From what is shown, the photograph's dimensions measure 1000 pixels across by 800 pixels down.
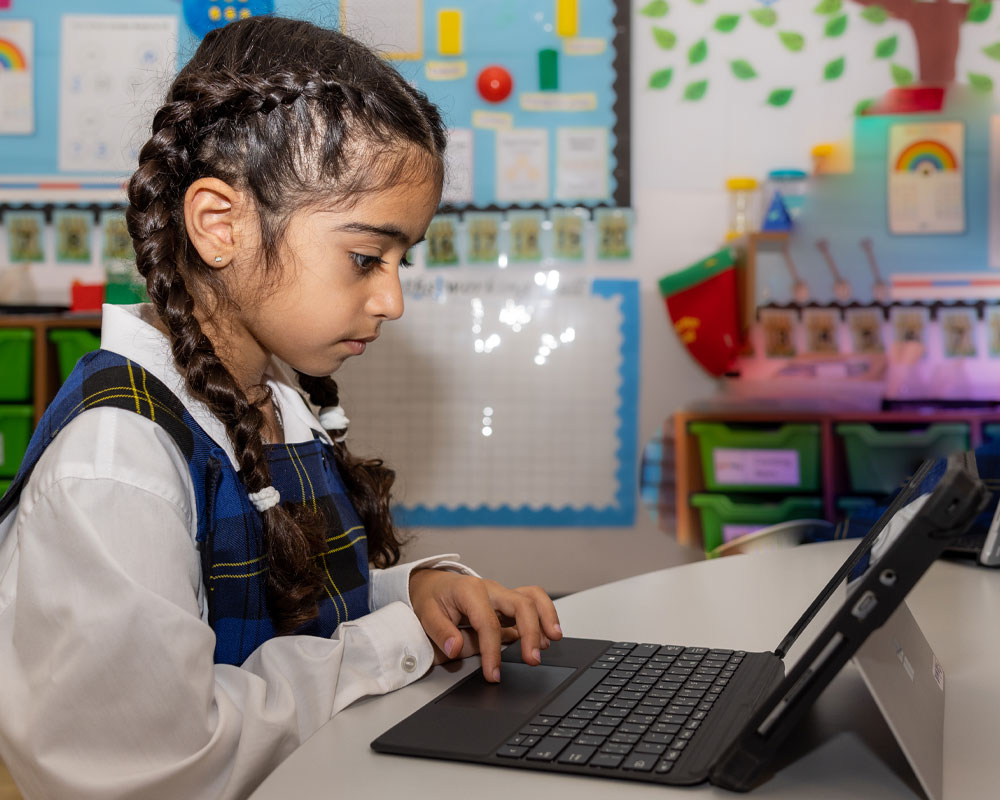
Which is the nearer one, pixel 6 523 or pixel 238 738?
pixel 238 738

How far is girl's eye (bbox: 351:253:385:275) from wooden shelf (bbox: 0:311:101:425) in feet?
6.13

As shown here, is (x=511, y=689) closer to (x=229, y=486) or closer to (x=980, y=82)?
(x=229, y=486)

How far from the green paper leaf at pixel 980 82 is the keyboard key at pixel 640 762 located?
2.61 m

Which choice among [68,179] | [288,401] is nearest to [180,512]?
[288,401]

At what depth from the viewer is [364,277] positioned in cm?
80

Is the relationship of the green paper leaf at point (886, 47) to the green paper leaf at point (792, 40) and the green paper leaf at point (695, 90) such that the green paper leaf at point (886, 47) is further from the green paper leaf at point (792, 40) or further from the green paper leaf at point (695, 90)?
the green paper leaf at point (695, 90)

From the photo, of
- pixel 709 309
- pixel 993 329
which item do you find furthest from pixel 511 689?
pixel 993 329

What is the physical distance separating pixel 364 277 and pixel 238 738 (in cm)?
36

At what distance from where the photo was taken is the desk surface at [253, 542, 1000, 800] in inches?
19.1

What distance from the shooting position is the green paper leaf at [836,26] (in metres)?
2.64

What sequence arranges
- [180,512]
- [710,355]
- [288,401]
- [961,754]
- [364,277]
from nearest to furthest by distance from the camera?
[961,754]
[180,512]
[364,277]
[288,401]
[710,355]

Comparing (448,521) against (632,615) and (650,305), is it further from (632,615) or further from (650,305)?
(632,615)

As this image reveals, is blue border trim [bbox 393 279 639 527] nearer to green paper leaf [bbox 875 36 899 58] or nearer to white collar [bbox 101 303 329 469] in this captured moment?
green paper leaf [bbox 875 36 899 58]

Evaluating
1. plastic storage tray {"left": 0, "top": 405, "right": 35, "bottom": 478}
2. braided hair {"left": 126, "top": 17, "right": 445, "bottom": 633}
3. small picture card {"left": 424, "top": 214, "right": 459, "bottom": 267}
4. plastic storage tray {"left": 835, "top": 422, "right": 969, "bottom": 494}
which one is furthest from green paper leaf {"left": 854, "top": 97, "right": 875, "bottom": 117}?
plastic storage tray {"left": 0, "top": 405, "right": 35, "bottom": 478}
